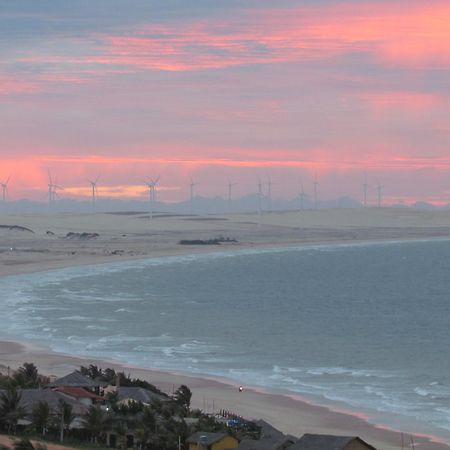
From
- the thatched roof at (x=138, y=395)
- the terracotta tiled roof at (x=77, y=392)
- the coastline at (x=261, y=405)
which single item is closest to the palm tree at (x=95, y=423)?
the thatched roof at (x=138, y=395)

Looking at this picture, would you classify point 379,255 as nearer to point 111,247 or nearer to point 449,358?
point 111,247

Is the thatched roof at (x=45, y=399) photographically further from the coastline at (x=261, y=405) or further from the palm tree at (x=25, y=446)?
the coastline at (x=261, y=405)

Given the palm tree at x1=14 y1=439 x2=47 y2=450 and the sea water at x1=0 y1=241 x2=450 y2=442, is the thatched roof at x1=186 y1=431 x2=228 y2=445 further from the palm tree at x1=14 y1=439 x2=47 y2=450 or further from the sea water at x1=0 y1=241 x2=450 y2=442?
the sea water at x1=0 y1=241 x2=450 y2=442

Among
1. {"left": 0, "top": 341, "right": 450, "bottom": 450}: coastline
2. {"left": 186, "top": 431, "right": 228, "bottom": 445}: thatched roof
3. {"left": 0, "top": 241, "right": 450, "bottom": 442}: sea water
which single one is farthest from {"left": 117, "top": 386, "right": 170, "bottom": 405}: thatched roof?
{"left": 0, "top": 241, "right": 450, "bottom": 442}: sea water

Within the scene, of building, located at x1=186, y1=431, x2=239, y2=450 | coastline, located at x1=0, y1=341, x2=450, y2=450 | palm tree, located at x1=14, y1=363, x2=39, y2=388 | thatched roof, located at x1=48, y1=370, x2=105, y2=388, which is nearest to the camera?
building, located at x1=186, y1=431, x2=239, y2=450

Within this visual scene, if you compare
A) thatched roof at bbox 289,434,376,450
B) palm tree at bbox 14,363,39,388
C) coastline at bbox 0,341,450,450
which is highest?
palm tree at bbox 14,363,39,388

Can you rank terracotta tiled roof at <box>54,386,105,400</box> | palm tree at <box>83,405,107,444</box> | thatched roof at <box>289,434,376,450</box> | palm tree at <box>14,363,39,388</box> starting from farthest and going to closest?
palm tree at <box>14,363,39,388</box> → terracotta tiled roof at <box>54,386,105,400</box> → palm tree at <box>83,405,107,444</box> → thatched roof at <box>289,434,376,450</box>

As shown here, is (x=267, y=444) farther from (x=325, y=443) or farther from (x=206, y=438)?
(x=325, y=443)

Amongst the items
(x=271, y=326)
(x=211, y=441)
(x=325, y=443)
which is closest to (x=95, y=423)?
(x=211, y=441)
